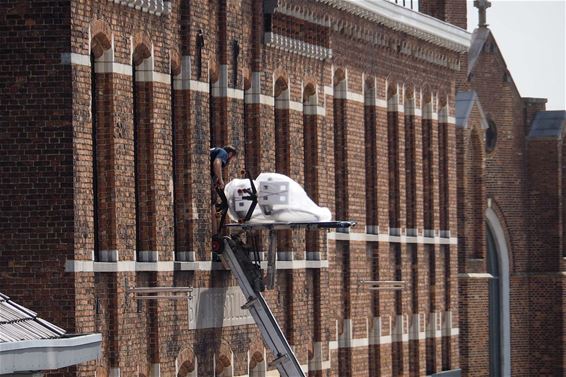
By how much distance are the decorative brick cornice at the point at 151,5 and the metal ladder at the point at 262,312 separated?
345cm

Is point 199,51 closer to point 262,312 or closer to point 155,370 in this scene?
point 262,312

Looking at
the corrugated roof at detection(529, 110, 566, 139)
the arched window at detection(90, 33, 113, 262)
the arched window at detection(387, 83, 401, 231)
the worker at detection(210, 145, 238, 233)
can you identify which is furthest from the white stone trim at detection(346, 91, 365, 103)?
the corrugated roof at detection(529, 110, 566, 139)

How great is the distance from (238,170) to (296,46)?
3.79m

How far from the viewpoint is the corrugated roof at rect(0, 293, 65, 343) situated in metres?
21.0

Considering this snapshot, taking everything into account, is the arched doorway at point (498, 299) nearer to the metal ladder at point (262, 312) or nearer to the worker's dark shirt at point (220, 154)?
the metal ladder at point (262, 312)

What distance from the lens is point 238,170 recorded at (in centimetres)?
3347

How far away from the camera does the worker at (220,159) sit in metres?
31.6

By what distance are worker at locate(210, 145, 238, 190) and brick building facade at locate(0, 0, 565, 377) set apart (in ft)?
0.76

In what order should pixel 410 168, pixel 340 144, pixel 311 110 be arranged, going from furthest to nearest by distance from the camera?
1. pixel 410 168
2. pixel 340 144
3. pixel 311 110

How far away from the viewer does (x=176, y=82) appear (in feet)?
104

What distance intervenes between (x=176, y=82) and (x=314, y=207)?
265 centimetres

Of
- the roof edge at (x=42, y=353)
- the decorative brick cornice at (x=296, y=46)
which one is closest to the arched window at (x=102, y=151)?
the decorative brick cornice at (x=296, y=46)

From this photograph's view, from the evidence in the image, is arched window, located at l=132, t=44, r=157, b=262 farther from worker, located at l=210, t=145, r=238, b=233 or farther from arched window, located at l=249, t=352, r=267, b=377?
arched window, located at l=249, t=352, r=267, b=377

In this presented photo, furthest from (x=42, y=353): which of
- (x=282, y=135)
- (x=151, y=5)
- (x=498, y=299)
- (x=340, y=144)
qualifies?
(x=498, y=299)
